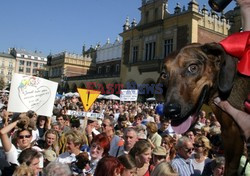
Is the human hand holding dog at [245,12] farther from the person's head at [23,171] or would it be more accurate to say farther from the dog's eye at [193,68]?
the person's head at [23,171]

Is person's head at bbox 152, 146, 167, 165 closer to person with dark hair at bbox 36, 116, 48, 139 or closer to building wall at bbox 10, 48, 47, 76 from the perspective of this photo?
person with dark hair at bbox 36, 116, 48, 139

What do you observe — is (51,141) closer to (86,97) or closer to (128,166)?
(128,166)

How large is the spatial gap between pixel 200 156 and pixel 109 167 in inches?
70.4

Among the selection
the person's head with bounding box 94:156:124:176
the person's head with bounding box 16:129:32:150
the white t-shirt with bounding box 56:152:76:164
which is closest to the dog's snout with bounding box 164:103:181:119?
the person's head with bounding box 94:156:124:176

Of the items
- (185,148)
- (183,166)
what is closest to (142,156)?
(183,166)

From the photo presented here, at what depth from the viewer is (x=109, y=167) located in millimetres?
2988

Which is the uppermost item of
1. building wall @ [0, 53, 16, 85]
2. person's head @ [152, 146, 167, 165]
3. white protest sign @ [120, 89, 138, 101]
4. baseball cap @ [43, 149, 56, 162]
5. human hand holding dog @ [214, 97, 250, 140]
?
building wall @ [0, 53, 16, 85]

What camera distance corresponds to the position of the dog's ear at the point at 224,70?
143 centimetres

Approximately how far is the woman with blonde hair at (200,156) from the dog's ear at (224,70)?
2849 mm

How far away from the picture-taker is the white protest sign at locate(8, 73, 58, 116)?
5.66 m

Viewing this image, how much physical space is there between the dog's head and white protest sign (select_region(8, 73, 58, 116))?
4.72 meters

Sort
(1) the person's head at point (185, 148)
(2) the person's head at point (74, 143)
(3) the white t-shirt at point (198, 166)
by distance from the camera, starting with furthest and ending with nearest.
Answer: (2) the person's head at point (74, 143), (1) the person's head at point (185, 148), (3) the white t-shirt at point (198, 166)

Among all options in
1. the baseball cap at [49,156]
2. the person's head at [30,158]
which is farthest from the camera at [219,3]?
the baseball cap at [49,156]

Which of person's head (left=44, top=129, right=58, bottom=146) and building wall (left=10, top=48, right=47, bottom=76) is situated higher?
building wall (left=10, top=48, right=47, bottom=76)
